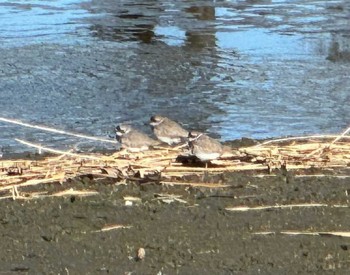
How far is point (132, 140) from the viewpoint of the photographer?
25.3 ft

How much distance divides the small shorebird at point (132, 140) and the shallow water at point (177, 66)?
35.2 inches

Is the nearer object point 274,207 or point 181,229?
point 181,229

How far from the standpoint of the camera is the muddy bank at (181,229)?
5180 mm

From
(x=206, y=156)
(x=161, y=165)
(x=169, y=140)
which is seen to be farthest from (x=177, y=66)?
(x=206, y=156)

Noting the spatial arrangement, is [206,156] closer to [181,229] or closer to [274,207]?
[274,207]

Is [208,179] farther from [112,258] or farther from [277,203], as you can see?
[112,258]

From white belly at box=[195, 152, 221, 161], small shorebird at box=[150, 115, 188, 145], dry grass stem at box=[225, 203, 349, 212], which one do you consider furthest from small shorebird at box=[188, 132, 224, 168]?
small shorebird at box=[150, 115, 188, 145]

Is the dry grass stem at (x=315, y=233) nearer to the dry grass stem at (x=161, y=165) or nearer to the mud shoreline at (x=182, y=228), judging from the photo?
the mud shoreline at (x=182, y=228)

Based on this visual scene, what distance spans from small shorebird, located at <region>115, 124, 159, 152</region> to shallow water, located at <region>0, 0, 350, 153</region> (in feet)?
2.93

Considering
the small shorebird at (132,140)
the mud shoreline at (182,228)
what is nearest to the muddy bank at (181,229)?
the mud shoreline at (182,228)

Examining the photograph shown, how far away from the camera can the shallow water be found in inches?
380

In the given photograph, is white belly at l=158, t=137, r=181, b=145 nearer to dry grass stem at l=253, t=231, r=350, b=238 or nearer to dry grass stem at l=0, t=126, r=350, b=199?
dry grass stem at l=0, t=126, r=350, b=199

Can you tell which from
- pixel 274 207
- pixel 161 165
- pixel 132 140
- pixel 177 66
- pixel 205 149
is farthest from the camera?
pixel 177 66

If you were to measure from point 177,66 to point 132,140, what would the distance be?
406cm
